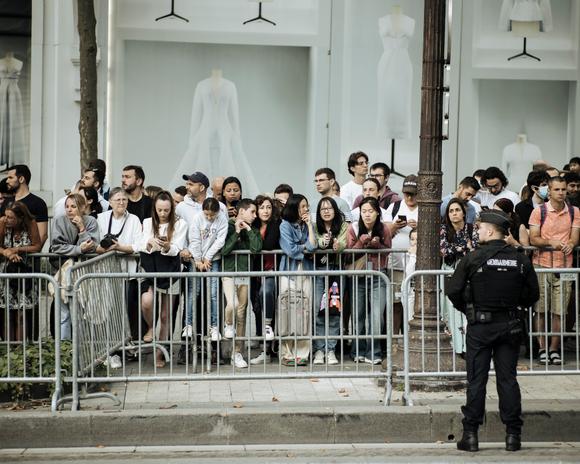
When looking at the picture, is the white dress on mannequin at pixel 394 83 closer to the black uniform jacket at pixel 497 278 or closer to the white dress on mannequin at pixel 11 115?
the white dress on mannequin at pixel 11 115

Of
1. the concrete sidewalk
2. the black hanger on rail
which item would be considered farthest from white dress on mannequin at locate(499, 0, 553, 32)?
the concrete sidewalk

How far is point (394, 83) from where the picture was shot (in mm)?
18344

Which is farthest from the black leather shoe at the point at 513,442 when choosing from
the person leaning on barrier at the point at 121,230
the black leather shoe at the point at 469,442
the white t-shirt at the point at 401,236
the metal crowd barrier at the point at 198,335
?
the person leaning on barrier at the point at 121,230

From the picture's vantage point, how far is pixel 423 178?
1116 cm

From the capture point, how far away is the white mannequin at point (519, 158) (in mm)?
18562

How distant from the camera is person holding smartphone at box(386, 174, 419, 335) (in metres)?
12.7

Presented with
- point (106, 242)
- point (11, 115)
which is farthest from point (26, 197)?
point (11, 115)

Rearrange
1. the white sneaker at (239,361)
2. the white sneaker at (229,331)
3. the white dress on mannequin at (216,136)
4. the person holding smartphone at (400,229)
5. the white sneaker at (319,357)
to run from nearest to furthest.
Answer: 1. the white sneaker at (229,331)
2. the white sneaker at (239,361)
3. the white sneaker at (319,357)
4. the person holding smartphone at (400,229)
5. the white dress on mannequin at (216,136)

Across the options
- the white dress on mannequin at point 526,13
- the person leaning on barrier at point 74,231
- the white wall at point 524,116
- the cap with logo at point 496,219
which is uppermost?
the white dress on mannequin at point 526,13

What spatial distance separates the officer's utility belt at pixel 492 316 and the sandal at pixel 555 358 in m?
2.40

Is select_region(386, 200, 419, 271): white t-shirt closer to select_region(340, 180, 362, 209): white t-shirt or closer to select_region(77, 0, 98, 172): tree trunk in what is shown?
select_region(340, 180, 362, 209): white t-shirt

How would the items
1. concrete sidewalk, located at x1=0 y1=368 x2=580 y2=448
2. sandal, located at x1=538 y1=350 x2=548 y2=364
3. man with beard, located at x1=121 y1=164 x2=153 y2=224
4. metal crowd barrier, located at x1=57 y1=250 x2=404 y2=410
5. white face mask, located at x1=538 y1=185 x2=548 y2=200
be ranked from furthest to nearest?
white face mask, located at x1=538 y1=185 x2=548 y2=200
man with beard, located at x1=121 y1=164 x2=153 y2=224
sandal, located at x1=538 y1=350 x2=548 y2=364
metal crowd barrier, located at x1=57 y1=250 x2=404 y2=410
concrete sidewalk, located at x1=0 y1=368 x2=580 y2=448

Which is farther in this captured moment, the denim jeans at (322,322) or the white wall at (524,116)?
the white wall at (524,116)

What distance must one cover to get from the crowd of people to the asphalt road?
1.15 m
